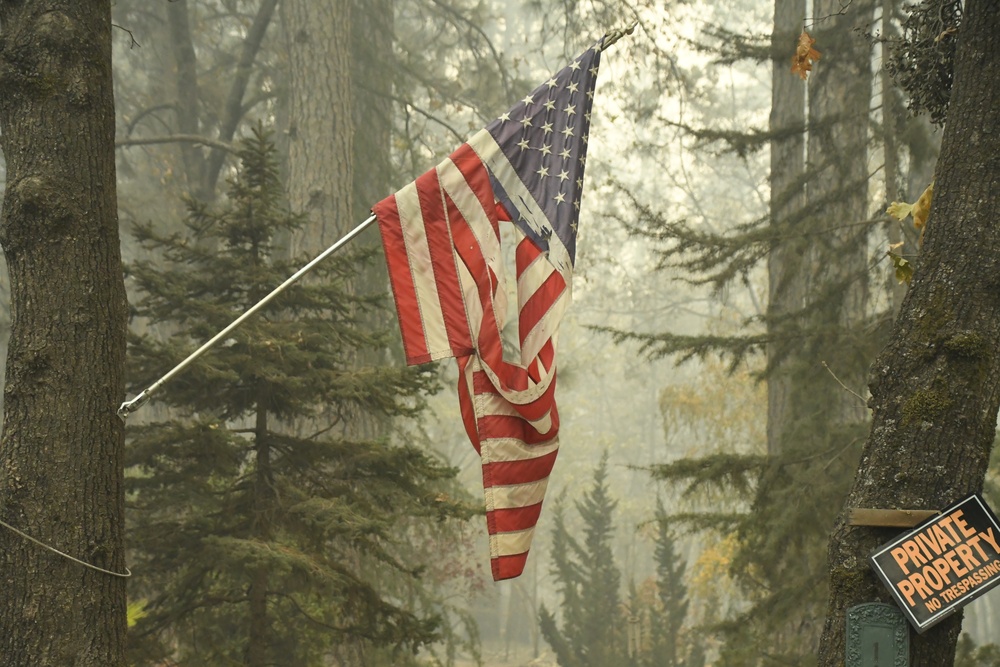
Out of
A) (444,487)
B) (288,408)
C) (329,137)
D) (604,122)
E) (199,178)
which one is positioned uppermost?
(604,122)

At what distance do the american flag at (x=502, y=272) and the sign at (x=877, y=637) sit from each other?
147 cm

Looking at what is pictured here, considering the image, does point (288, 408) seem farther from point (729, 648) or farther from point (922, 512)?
point (729, 648)

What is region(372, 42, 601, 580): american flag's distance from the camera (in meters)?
4.50

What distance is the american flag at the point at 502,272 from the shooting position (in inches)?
177

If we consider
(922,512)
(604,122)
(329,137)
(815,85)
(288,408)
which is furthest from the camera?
(604,122)

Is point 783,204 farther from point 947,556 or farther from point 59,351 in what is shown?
point 59,351

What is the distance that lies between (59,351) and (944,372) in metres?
3.56

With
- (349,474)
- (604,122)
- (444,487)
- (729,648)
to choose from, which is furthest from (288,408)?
(604,122)

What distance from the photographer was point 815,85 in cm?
977

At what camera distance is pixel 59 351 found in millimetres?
4258

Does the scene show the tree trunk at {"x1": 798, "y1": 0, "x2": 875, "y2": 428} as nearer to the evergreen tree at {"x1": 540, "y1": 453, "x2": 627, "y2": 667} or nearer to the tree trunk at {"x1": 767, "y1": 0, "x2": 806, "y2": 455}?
the tree trunk at {"x1": 767, "y1": 0, "x2": 806, "y2": 455}

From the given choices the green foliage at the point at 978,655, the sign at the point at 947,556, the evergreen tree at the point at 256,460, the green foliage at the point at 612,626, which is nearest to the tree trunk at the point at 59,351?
the evergreen tree at the point at 256,460

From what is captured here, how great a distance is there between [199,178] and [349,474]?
10.6m

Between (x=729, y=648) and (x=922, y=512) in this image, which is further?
(x=729, y=648)
